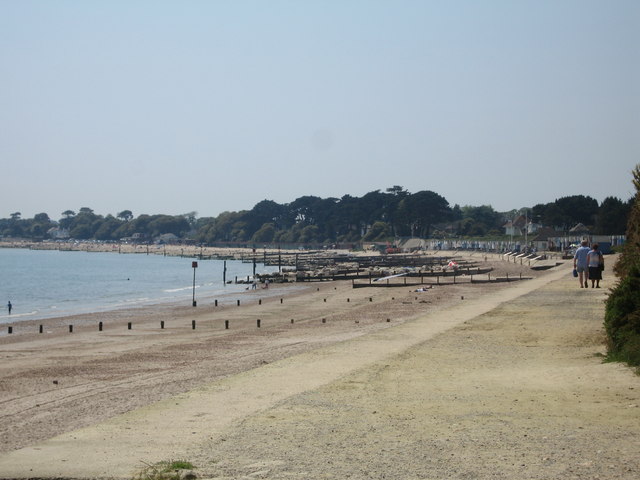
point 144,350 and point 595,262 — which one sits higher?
point 595,262

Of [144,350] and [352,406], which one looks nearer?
[352,406]

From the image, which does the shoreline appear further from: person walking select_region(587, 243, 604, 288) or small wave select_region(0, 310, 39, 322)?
person walking select_region(587, 243, 604, 288)

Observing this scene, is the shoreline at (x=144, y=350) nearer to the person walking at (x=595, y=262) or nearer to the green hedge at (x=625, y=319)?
the person walking at (x=595, y=262)

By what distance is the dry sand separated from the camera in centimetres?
842

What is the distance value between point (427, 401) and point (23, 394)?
973cm

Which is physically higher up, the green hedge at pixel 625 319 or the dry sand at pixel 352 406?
the green hedge at pixel 625 319

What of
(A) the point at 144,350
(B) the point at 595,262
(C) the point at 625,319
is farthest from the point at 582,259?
(A) the point at 144,350

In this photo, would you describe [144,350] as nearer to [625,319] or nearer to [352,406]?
[352,406]

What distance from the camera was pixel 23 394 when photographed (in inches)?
658

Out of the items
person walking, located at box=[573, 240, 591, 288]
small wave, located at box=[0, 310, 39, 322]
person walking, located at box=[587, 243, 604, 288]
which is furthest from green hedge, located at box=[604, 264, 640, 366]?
small wave, located at box=[0, 310, 39, 322]

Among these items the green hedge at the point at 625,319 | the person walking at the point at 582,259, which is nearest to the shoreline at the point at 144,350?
the person walking at the point at 582,259

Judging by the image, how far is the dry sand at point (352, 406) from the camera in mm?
8422

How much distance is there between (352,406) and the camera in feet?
38.0

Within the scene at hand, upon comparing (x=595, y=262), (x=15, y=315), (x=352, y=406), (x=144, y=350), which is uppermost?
(x=595, y=262)
